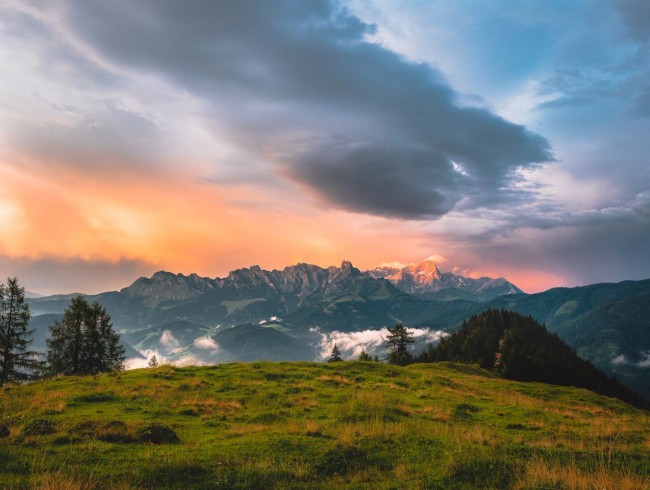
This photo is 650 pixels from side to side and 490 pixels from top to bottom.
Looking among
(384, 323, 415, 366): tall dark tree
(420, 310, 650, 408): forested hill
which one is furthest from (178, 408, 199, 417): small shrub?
(420, 310, 650, 408): forested hill

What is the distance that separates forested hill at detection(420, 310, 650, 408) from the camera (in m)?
113

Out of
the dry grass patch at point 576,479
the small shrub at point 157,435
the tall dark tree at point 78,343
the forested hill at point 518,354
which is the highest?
the dry grass patch at point 576,479

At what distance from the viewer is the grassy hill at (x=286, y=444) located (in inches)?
405

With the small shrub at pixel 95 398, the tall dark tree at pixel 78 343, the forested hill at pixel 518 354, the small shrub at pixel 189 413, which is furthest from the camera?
the forested hill at pixel 518 354

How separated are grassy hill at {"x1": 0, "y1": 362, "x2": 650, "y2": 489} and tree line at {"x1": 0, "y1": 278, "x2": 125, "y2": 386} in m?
36.5

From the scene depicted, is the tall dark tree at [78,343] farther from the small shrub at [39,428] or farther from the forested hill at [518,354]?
the forested hill at [518,354]

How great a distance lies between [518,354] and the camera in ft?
372

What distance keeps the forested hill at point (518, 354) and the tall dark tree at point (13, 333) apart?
109 meters

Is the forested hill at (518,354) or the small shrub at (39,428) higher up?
the small shrub at (39,428)

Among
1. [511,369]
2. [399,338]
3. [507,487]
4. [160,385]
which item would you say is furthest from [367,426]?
[511,369]

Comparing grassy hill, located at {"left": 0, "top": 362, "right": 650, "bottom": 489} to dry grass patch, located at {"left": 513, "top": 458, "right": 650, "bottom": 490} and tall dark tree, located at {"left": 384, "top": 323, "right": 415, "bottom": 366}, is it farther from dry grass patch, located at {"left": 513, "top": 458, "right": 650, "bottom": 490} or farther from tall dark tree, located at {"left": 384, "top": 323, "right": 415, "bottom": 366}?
tall dark tree, located at {"left": 384, "top": 323, "right": 415, "bottom": 366}

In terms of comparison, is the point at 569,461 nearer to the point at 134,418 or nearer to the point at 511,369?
the point at 134,418

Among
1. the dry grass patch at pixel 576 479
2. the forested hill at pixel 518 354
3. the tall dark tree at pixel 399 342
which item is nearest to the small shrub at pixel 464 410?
the dry grass patch at pixel 576 479

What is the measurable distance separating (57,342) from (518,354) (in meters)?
119
